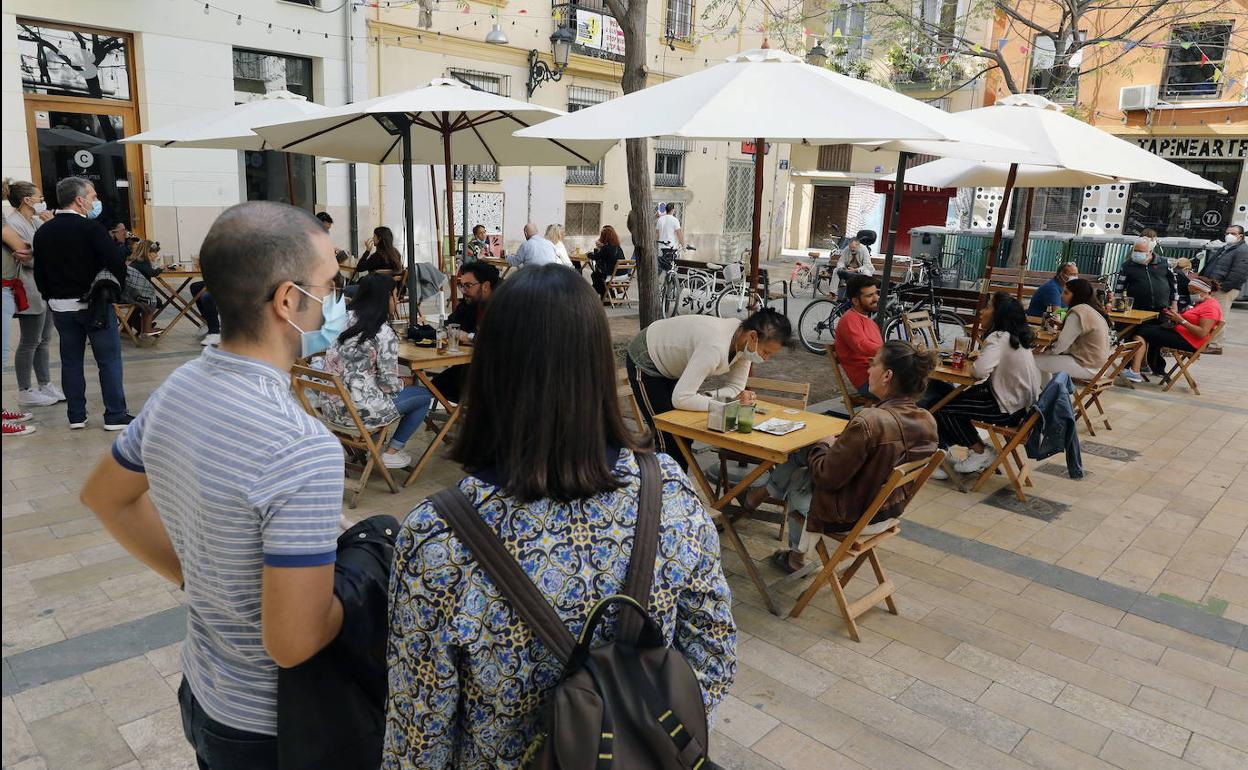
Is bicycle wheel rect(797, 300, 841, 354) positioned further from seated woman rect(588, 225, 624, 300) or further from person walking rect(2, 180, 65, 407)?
person walking rect(2, 180, 65, 407)

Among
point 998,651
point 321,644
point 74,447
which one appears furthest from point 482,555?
point 74,447

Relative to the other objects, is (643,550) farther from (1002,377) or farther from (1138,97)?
(1138,97)

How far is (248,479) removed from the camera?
138 centimetres

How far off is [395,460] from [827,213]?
2555cm

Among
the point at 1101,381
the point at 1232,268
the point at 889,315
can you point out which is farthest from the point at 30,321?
the point at 1232,268

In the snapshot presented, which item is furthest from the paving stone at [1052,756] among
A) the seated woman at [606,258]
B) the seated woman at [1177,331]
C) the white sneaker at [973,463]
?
the seated woman at [606,258]

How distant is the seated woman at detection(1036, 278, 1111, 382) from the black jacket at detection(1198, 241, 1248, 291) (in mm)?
6536

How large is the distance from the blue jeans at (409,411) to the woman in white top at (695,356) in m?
1.35

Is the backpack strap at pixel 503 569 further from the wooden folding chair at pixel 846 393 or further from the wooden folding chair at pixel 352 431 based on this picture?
the wooden folding chair at pixel 846 393

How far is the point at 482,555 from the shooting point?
1321 millimetres

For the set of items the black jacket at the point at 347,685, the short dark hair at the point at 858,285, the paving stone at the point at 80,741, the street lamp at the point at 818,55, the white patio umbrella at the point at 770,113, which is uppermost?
the street lamp at the point at 818,55

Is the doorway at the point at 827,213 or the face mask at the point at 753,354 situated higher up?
the doorway at the point at 827,213

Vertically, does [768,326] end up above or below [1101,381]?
above

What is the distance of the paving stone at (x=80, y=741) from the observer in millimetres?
2713
